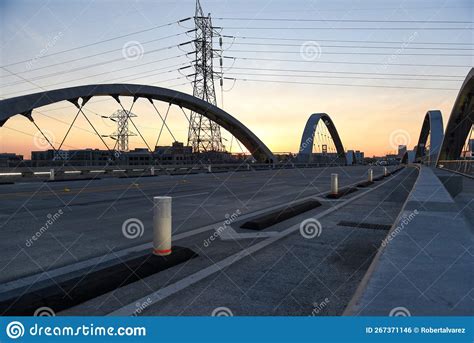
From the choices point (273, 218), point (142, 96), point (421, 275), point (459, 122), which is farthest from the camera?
point (459, 122)

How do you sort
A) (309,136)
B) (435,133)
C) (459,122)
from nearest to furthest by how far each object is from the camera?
(459,122)
(435,133)
(309,136)

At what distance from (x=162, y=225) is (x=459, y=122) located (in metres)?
52.3

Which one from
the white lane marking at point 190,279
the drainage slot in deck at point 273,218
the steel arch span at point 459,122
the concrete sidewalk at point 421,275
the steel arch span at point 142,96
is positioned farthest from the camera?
the steel arch span at point 459,122

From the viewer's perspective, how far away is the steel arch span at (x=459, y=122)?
1449 inches

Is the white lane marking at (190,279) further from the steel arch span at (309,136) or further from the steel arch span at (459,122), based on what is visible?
the steel arch span at (309,136)

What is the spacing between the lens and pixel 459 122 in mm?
45312

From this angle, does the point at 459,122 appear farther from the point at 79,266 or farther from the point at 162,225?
the point at 79,266

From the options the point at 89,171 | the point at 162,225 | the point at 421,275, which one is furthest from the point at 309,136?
the point at 421,275

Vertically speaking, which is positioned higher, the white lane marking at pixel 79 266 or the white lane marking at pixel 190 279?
the white lane marking at pixel 190 279

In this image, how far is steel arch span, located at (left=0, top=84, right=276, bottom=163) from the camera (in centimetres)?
2723

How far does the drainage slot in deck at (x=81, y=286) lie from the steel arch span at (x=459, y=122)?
38347mm

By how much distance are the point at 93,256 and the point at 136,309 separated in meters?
2.15

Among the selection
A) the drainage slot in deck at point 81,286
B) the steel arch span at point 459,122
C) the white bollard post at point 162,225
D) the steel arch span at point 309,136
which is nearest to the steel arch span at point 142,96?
the steel arch span at point 309,136
